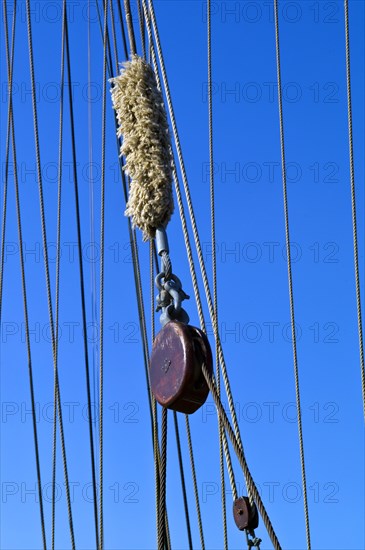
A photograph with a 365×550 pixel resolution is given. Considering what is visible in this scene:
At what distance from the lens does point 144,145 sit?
282cm

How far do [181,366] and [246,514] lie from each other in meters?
0.50

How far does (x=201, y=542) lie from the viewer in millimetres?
5426

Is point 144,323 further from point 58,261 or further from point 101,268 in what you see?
point 58,261

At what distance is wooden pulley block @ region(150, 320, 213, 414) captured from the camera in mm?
2229

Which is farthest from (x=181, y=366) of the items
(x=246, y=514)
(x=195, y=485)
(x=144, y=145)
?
(x=195, y=485)

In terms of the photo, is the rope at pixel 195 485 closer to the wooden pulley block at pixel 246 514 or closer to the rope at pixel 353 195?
the rope at pixel 353 195

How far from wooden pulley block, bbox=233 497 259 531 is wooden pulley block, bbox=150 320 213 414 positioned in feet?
1.11

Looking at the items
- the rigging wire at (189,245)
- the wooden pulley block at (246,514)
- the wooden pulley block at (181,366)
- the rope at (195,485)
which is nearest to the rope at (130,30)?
the rigging wire at (189,245)

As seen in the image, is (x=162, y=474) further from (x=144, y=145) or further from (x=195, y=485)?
(x=195, y=485)

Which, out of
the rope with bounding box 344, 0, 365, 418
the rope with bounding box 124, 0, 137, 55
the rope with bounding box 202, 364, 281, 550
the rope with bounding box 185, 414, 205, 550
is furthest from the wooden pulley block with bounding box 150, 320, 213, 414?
the rope with bounding box 185, 414, 205, 550

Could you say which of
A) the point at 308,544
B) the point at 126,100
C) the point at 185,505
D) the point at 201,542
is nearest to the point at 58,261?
the point at 185,505

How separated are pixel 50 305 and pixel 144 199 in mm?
3610

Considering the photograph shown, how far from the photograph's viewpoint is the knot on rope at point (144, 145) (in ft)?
8.97

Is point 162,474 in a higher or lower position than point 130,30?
lower
